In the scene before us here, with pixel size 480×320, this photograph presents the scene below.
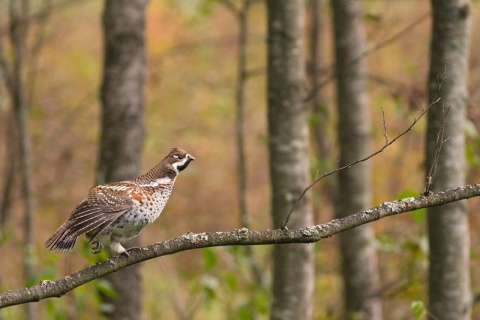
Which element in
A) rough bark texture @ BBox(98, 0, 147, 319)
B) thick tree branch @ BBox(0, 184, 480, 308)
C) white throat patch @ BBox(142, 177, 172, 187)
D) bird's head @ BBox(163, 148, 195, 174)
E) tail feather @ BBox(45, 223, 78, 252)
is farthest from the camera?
rough bark texture @ BBox(98, 0, 147, 319)

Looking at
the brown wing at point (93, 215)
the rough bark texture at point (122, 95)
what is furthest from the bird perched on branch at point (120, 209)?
the rough bark texture at point (122, 95)

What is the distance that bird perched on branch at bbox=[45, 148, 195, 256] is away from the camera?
3.74m

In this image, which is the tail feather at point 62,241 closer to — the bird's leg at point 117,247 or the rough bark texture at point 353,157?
the bird's leg at point 117,247

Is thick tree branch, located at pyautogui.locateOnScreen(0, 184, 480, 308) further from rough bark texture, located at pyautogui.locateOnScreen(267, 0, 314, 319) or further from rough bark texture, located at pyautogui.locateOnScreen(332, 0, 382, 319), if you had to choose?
rough bark texture, located at pyautogui.locateOnScreen(332, 0, 382, 319)

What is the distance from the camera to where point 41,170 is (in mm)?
15375

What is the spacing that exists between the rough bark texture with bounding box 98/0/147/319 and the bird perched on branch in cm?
243

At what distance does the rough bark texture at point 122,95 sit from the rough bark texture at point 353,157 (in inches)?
86.6

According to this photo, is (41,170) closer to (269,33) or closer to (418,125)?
(418,125)

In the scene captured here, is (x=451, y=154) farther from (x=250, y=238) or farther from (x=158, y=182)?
(x=250, y=238)

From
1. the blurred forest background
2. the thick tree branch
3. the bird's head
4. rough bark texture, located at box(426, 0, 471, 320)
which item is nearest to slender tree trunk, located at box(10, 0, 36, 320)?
the blurred forest background

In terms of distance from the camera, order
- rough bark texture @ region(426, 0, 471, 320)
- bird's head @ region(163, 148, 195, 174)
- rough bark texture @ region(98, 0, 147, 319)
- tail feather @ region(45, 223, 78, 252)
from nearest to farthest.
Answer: tail feather @ region(45, 223, 78, 252)
bird's head @ region(163, 148, 195, 174)
rough bark texture @ region(426, 0, 471, 320)
rough bark texture @ region(98, 0, 147, 319)

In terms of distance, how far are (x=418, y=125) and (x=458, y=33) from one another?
5.62 meters

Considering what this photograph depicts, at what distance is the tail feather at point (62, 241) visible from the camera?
3.58 meters

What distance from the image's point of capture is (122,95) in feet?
22.0
